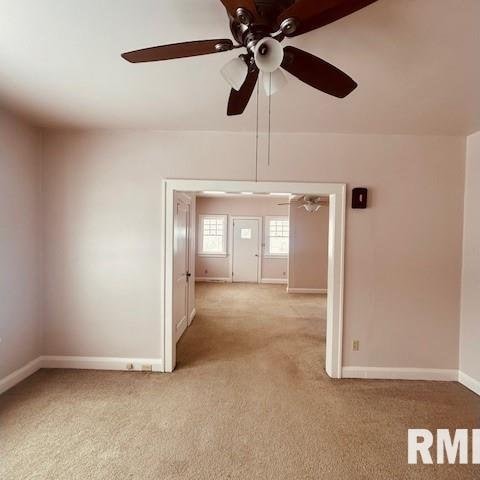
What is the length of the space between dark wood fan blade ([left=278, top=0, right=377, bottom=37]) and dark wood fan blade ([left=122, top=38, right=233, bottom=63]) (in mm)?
259

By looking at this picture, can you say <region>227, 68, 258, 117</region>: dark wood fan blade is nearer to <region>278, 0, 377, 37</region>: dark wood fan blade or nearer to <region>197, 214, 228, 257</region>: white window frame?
<region>278, 0, 377, 37</region>: dark wood fan blade

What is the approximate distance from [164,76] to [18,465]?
8.90ft

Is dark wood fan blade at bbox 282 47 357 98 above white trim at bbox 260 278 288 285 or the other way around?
above

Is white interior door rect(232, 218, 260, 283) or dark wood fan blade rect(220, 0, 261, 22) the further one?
white interior door rect(232, 218, 260, 283)

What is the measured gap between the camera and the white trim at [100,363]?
9.64ft

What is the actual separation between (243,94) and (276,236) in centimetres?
689

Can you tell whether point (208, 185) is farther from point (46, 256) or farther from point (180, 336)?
point (180, 336)

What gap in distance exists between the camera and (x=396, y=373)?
9.46ft

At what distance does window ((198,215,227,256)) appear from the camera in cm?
836

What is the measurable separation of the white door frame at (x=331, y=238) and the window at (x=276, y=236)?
5392 mm

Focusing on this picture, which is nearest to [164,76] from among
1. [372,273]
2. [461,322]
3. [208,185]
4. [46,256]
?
[208,185]

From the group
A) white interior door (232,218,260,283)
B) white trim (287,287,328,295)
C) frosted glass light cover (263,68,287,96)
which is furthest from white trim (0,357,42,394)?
white interior door (232,218,260,283)

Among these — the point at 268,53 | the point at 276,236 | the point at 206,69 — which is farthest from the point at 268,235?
the point at 268,53

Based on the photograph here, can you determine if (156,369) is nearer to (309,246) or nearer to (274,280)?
(309,246)
